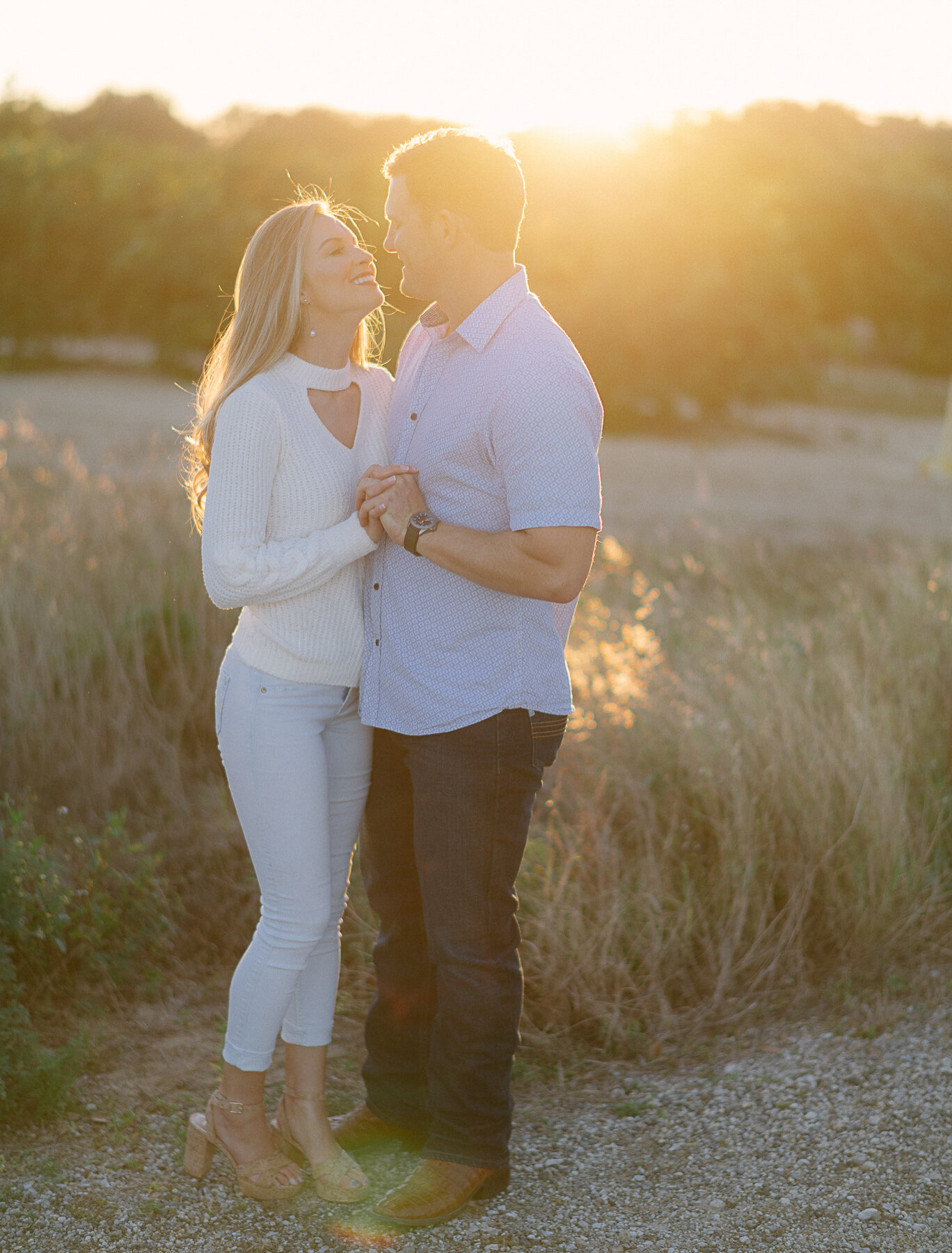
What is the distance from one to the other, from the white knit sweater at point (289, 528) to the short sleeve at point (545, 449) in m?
0.35

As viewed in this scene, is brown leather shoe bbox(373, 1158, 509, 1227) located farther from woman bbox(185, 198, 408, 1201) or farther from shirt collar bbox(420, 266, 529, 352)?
shirt collar bbox(420, 266, 529, 352)

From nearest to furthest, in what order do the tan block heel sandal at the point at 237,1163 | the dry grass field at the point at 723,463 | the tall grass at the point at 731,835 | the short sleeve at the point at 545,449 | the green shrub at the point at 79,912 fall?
the short sleeve at the point at 545,449 → the tan block heel sandal at the point at 237,1163 → the green shrub at the point at 79,912 → the tall grass at the point at 731,835 → the dry grass field at the point at 723,463

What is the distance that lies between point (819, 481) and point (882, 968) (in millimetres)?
14050

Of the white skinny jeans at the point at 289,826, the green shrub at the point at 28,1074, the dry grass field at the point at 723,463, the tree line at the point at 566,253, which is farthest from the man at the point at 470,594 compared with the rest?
the tree line at the point at 566,253

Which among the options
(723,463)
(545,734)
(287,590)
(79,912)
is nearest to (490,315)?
(287,590)

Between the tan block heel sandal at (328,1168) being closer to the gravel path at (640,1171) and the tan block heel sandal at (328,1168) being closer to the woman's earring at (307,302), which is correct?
the gravel path at (640,1171)

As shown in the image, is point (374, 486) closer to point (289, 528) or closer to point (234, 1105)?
point (289, 528)

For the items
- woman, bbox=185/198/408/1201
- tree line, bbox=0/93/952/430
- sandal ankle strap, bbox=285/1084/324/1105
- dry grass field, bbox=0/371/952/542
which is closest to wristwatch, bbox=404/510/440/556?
woman, bbox=185/198/408/1201

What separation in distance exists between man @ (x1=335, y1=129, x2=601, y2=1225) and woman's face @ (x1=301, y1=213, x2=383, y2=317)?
0.33ft

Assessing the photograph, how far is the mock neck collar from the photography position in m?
2.43

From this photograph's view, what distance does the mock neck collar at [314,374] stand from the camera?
243 cm

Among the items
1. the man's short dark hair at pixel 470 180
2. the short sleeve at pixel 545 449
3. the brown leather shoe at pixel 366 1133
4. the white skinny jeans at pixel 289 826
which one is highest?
the man's short dark hair at pixel 470 180

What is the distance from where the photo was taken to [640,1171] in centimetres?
276

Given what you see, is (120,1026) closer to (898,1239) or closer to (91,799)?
(91,799)
